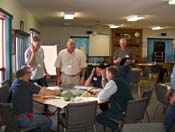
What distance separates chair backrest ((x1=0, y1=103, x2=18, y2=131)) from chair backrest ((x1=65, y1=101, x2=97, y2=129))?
Answer: 609 millimetres

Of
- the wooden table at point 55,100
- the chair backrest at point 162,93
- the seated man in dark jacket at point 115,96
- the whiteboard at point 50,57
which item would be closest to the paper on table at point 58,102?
the wooden table at point 55,100

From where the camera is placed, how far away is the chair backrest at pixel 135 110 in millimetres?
3344

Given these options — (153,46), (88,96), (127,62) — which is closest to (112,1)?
(127,62)

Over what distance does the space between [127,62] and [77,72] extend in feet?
5.13

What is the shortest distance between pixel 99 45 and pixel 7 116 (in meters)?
11.1

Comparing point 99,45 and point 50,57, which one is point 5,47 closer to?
point 50,57

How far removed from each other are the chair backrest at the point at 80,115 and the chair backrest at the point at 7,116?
61 centimetres

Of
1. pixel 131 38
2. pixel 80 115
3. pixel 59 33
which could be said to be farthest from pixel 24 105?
pixel 131 38

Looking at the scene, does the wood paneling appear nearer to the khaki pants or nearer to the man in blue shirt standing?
the man in blue shirt standing

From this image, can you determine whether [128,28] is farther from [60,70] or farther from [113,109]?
[113,109]

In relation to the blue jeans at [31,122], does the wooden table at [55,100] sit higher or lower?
higher

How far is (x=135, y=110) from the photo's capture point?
344 centimetres

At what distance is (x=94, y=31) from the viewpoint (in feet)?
46.4

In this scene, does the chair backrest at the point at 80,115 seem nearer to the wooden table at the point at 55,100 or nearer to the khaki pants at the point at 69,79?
the wooden table at the point at 55,100
